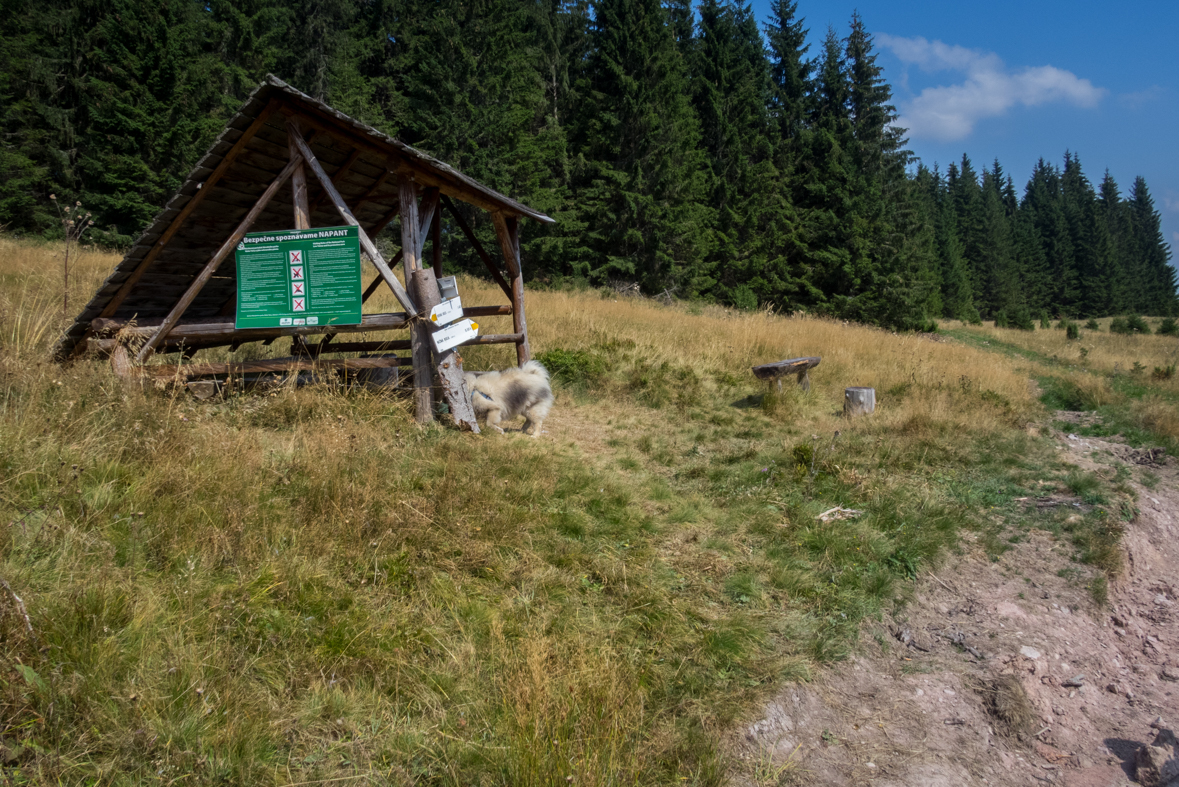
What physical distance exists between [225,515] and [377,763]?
1.96 meters

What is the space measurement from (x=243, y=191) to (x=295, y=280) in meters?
1.57

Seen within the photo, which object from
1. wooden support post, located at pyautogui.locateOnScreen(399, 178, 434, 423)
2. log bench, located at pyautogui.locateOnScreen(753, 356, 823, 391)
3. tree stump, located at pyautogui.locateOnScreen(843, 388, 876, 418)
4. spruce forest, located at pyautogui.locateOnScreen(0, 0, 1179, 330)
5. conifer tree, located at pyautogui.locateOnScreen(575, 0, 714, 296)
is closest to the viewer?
wooden support post, located at pyautogui.locateOnScreen(399, 178, 434, 423)

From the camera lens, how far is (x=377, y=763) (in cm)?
254

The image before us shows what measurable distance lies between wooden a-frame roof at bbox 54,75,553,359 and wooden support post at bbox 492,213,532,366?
0.58 feet

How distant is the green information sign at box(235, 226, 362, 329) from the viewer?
21.2 feet

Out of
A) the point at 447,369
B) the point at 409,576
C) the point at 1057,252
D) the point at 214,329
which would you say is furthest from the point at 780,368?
the point at 1057,252

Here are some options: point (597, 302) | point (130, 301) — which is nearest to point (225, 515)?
point (130, 301)

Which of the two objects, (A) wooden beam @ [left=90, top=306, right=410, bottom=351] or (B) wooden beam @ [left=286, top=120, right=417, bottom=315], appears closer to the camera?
(A) wooden beam @ [left=90, top=306, right=410, bottom=351]

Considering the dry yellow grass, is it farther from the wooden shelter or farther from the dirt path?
the wooden shelter

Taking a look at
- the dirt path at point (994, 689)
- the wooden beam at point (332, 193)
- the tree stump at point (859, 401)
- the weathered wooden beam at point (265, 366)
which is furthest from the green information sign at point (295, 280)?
the tree stump at point (859, 401)

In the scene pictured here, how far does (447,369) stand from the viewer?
6.84m

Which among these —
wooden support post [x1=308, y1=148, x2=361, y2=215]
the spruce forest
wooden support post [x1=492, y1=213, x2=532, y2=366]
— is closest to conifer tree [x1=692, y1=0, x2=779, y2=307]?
the spruce forest

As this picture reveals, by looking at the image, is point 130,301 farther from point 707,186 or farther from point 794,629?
point 707,186

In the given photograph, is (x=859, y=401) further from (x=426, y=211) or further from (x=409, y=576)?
(x=409, y=576)
